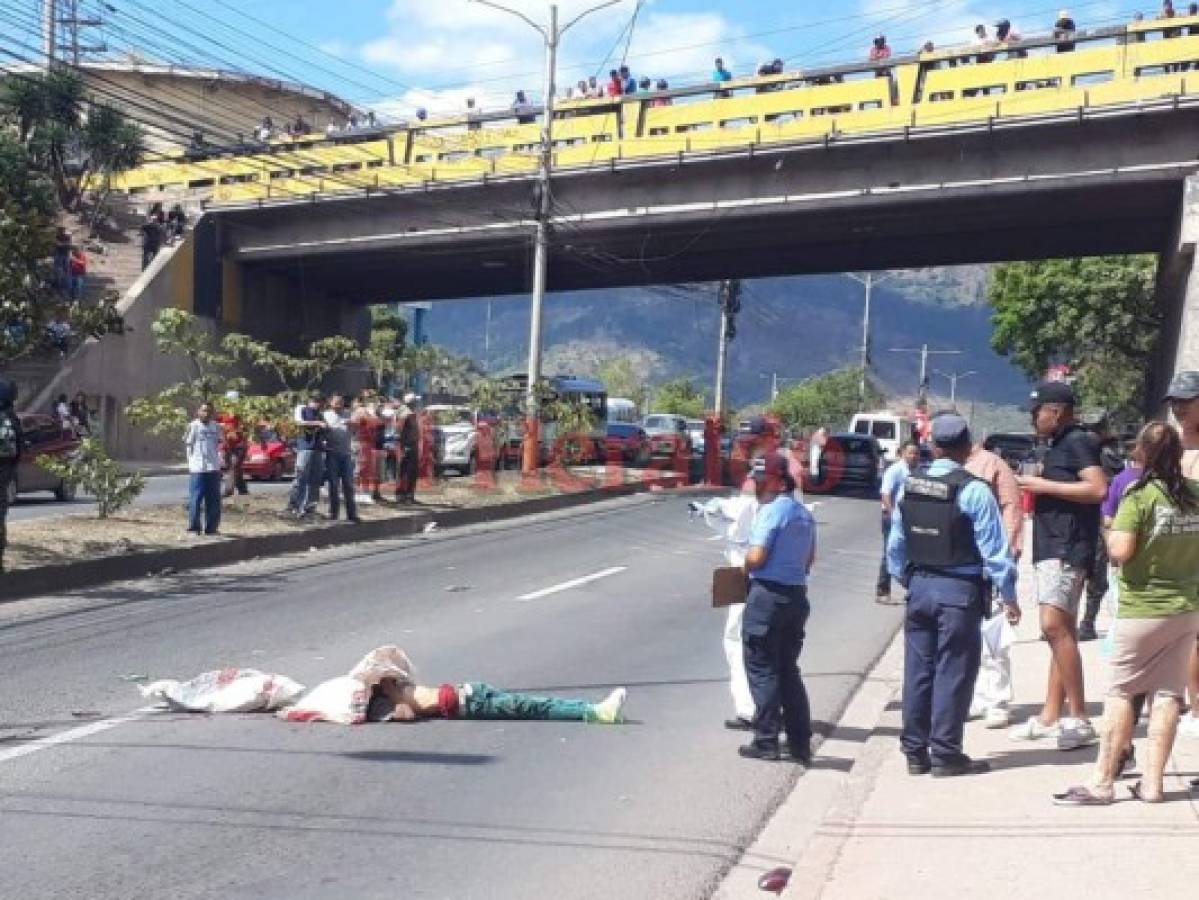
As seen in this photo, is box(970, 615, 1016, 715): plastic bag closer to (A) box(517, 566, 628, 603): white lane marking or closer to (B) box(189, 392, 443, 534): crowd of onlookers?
(A) box(517, 566, 628, 603): white lane marking

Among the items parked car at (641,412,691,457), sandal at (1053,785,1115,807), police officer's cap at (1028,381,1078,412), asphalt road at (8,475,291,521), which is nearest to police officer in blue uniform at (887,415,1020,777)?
police officer's cap at (1028,381,1078,412)

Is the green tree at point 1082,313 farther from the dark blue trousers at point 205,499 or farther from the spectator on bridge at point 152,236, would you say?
the dark blue trousers at point 205,499

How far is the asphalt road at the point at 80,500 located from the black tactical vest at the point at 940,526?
14.6m

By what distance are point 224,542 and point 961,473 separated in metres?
11.8

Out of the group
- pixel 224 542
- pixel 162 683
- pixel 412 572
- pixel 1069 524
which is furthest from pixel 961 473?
pixel 224 542

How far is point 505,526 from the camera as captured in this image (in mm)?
23516

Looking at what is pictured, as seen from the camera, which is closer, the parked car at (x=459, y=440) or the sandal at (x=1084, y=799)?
the sandal at (x=1084, y=799)

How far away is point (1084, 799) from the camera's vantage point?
6.41m

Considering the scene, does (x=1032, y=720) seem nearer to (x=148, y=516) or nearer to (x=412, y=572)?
(x=412, y=572)

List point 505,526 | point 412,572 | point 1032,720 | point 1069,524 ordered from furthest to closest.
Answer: point 505,526 → point 412,572 → point 1032,720 → point 1069,524

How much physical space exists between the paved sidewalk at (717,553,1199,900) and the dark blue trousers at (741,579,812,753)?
45 cm

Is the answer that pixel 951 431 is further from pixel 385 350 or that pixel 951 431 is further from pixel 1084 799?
pixel 385 350

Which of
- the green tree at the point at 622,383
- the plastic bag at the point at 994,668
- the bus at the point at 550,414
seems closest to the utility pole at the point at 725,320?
the bus at the point at 550,414

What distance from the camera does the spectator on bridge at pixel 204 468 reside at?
17188mm
